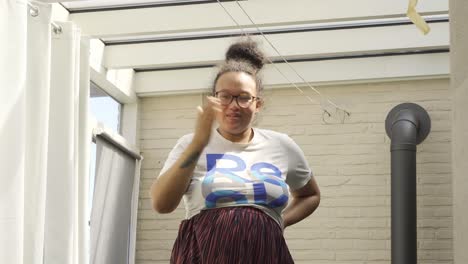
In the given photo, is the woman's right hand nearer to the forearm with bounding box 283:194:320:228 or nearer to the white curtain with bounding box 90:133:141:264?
the forearm with bounding box 283:194:320:228

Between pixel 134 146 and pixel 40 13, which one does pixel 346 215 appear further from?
pixel 40 13

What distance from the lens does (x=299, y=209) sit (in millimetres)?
2256

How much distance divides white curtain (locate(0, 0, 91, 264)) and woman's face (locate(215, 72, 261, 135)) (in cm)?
126

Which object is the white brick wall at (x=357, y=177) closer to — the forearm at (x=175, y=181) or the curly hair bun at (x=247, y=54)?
the curly hair bun at (x=247, y=54)

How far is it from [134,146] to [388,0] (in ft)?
6.76

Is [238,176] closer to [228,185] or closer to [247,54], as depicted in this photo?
[228,185]

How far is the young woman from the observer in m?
1.85

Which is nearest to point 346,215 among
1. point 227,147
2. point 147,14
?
point 147,14

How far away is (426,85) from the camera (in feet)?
17.3

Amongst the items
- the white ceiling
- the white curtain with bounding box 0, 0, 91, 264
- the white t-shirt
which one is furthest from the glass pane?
the white t-shirt

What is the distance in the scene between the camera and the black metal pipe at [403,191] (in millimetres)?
4754

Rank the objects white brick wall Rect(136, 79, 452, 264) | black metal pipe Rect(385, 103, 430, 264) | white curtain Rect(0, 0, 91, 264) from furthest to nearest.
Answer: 1. white brick wall Rect(136, 79, 452, 264)
2. black metal pipe Rect(385, 103, 430, 264)
3. white curtain Rect(0, 0, 91, 264)

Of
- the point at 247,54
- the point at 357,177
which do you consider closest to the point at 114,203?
the point at 357,177

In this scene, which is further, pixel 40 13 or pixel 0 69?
pixel 40 13
